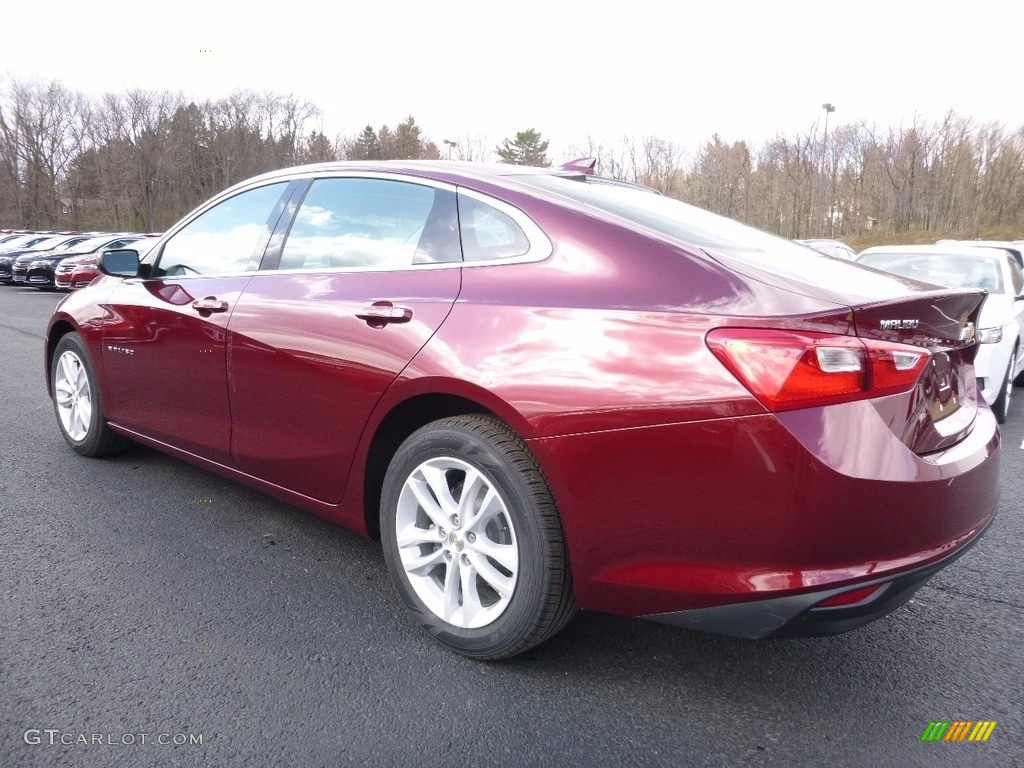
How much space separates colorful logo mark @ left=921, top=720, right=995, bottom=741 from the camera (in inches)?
85.8

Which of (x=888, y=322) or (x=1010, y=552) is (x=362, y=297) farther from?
(x=1010, y=552)

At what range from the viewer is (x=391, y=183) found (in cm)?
308

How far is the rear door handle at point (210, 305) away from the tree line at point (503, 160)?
37.6m

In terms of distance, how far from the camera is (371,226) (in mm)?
3045

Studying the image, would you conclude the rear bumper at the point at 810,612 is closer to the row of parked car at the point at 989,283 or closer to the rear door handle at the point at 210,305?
the rear door handle at the point at 210,305

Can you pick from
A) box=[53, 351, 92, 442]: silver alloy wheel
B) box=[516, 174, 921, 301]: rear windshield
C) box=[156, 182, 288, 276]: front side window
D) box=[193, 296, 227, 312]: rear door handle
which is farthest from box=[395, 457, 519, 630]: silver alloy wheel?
box=[53, 351, 92, 442]: silver alloy wheel

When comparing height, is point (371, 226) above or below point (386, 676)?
above

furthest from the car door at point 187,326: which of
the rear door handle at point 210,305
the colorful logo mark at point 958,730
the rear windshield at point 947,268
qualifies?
the rear windshield at point 947,268

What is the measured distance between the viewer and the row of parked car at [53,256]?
1973cm

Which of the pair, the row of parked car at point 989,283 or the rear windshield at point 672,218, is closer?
the rear windshield at point 672,218

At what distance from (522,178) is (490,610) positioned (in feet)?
4.89

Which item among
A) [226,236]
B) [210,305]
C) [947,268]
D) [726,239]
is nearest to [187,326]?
[210,305]

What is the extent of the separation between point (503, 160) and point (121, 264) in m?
40.4

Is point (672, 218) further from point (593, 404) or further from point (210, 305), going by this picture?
point (210, 305)
